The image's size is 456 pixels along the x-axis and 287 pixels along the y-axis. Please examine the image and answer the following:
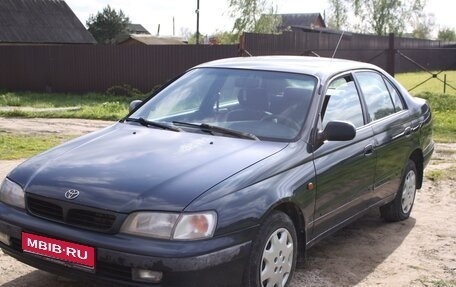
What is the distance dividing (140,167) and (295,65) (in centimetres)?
184

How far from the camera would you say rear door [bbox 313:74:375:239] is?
159 inches

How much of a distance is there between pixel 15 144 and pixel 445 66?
37.9m

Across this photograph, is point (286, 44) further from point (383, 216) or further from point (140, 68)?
point (383, 216)

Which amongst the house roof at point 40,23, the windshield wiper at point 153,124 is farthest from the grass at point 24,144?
the house roof at point 40,23

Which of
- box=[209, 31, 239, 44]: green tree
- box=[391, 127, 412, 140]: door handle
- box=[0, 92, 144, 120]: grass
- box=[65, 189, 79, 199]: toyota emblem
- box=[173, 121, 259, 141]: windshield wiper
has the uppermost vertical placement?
box=[209, 31, 239, 44]: green tree

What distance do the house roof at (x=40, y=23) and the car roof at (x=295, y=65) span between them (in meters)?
29.8

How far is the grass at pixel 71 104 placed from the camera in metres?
14.6

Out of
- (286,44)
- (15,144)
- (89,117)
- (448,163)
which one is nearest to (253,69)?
(448,163)

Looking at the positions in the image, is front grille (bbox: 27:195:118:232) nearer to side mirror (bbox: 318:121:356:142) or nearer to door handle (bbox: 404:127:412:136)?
side mirror (bbox: 318:121:356:142)

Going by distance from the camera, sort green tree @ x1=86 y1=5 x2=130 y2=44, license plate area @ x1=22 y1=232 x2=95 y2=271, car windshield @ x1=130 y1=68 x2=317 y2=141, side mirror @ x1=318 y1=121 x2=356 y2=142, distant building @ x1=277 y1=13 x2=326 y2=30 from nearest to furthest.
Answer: license plate area @ x1=22 y1=232 x2=95 y2=271 → side mirror @ x1=318 y1=121 x2=356 y2=142 → car windshield @ x1=130 y1=68 x2=317 y2=141 → green tree @ x1=86 y1=5 x2=130 y2=44 → distant building @ x1=277 y1=13 x2=326 y2=30

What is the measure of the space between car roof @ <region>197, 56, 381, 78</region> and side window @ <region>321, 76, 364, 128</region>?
0.38ft

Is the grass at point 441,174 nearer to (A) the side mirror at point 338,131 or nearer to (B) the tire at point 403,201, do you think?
(B) the tire at point 403,201

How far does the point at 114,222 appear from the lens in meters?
3.06

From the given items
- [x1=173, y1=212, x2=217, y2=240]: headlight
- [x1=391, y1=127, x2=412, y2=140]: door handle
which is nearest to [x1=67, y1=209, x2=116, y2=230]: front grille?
[x1=173, y1=212, x2=217, y2=240]: headlight
